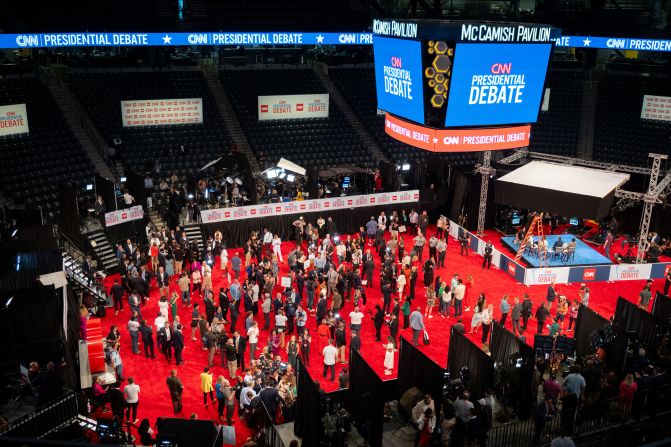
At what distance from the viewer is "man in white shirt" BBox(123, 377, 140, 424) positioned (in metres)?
14.6

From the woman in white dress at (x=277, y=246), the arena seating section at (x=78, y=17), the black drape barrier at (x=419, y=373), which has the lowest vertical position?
the woman in white dress at (x=277, y=246)

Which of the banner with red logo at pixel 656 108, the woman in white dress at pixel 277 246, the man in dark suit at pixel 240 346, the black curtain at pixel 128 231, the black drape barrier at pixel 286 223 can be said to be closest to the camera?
the man in dark suit at pixel 240 346

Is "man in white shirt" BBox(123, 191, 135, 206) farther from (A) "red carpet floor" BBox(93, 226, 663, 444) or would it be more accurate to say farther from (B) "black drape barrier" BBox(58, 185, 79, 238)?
(A) "red carpet floor" BBox(93, 226, 663, 444)

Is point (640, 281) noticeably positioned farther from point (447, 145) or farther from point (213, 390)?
point (213, 390)

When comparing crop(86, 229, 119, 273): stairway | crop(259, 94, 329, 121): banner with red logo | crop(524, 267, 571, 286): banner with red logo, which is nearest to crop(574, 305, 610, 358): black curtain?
crop(524, 267, 571, 286): banner with red logo

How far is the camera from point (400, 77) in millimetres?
21750

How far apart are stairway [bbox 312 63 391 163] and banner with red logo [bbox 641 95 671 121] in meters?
14.4

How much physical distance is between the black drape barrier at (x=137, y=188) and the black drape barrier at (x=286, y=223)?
2.67m

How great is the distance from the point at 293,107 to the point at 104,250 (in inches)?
559

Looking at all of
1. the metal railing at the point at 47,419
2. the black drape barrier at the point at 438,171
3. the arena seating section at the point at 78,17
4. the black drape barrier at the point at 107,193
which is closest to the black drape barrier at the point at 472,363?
the metal railing at the point at 47,419

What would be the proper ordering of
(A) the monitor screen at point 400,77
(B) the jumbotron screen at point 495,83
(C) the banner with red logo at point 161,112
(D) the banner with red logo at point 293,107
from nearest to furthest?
(B) the jumbotron screen at point 495,83 < (A) the monitor screen at point 400,77 < (C) the banner with red logo at point 161,112 < (D) the banner with red logo at point 293,107

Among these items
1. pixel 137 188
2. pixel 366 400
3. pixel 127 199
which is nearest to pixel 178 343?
pixel 366 400

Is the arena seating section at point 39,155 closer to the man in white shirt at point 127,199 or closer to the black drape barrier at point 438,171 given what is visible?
the man in white shirt at point 127,199

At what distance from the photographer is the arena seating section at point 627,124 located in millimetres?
33562
